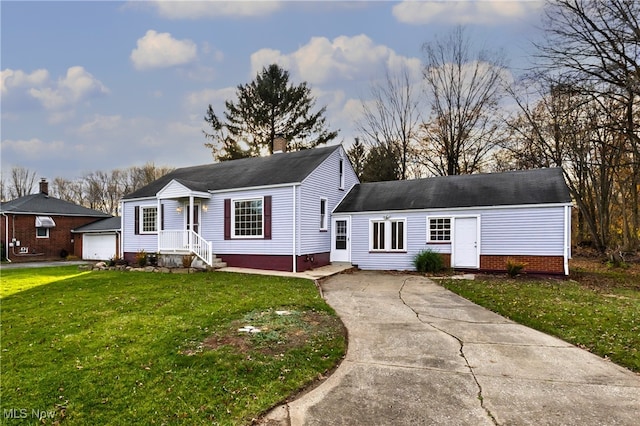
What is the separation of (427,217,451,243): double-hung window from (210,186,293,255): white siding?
5.60 metres

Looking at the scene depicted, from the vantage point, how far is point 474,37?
2306 centimetres

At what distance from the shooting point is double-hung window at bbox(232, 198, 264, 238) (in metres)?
13.6

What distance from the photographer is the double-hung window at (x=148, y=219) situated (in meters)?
16.5

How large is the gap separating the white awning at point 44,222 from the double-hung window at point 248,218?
16.0m

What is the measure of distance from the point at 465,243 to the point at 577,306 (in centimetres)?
581

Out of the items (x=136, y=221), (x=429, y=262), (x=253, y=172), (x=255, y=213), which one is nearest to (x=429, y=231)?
(x=429, y=262)

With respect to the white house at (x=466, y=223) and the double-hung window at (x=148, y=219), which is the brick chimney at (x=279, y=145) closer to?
the white house at (x=466, y=223)

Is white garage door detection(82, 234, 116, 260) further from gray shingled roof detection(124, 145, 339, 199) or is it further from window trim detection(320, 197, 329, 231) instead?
window trim detection(320, 197, 329, 231)

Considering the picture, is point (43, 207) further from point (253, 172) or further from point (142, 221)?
point (253, 172)

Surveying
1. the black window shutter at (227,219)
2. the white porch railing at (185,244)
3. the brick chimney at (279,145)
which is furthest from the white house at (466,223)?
the white porch railing at (185,244)

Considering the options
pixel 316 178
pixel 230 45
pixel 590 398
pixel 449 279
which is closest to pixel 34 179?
pixel 230 45

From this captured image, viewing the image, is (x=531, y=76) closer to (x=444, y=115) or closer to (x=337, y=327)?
(x=444, y=115)

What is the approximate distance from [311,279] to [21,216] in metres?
21.1

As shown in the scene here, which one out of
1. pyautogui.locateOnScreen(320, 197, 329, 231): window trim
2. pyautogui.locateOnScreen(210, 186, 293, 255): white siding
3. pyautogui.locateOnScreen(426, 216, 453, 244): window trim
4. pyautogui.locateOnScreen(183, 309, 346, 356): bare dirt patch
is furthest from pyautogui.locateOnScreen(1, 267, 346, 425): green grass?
pyautogui.locateOnScreen(426, 216, 453, 244): window trim
